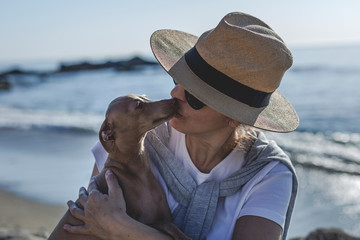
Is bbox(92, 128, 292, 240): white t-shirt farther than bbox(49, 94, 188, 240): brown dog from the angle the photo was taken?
No

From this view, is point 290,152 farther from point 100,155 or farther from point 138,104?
point 138,104

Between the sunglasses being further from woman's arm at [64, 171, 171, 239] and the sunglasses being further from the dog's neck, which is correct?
woman's arm at [64, 171, 171, 239]

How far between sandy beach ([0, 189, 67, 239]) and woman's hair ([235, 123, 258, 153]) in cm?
290

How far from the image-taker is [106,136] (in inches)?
102

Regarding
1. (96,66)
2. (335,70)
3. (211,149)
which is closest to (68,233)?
(211,149)

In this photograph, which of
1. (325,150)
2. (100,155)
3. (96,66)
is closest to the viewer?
(100,155)

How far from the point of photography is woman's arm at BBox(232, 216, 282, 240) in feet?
7.68

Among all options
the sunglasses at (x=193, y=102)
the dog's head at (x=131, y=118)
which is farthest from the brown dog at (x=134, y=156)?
the sunglasses at (x=193, y=102)

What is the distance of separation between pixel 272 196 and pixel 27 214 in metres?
3.93

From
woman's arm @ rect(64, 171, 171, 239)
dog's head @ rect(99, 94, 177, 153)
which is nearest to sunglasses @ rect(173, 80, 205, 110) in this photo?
dog's head @ rect(99, 94, 177, 153)

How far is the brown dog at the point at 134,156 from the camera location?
2543 mm

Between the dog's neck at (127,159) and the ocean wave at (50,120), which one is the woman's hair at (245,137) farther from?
the ocean wave at (50,120)

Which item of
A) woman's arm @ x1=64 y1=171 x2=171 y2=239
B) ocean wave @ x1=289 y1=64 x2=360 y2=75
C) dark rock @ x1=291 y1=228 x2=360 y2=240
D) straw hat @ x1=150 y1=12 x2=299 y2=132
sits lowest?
ocean wave @ x1=289 y1=64 x2=360 y2=75

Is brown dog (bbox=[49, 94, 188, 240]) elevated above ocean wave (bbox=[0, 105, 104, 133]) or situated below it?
above
